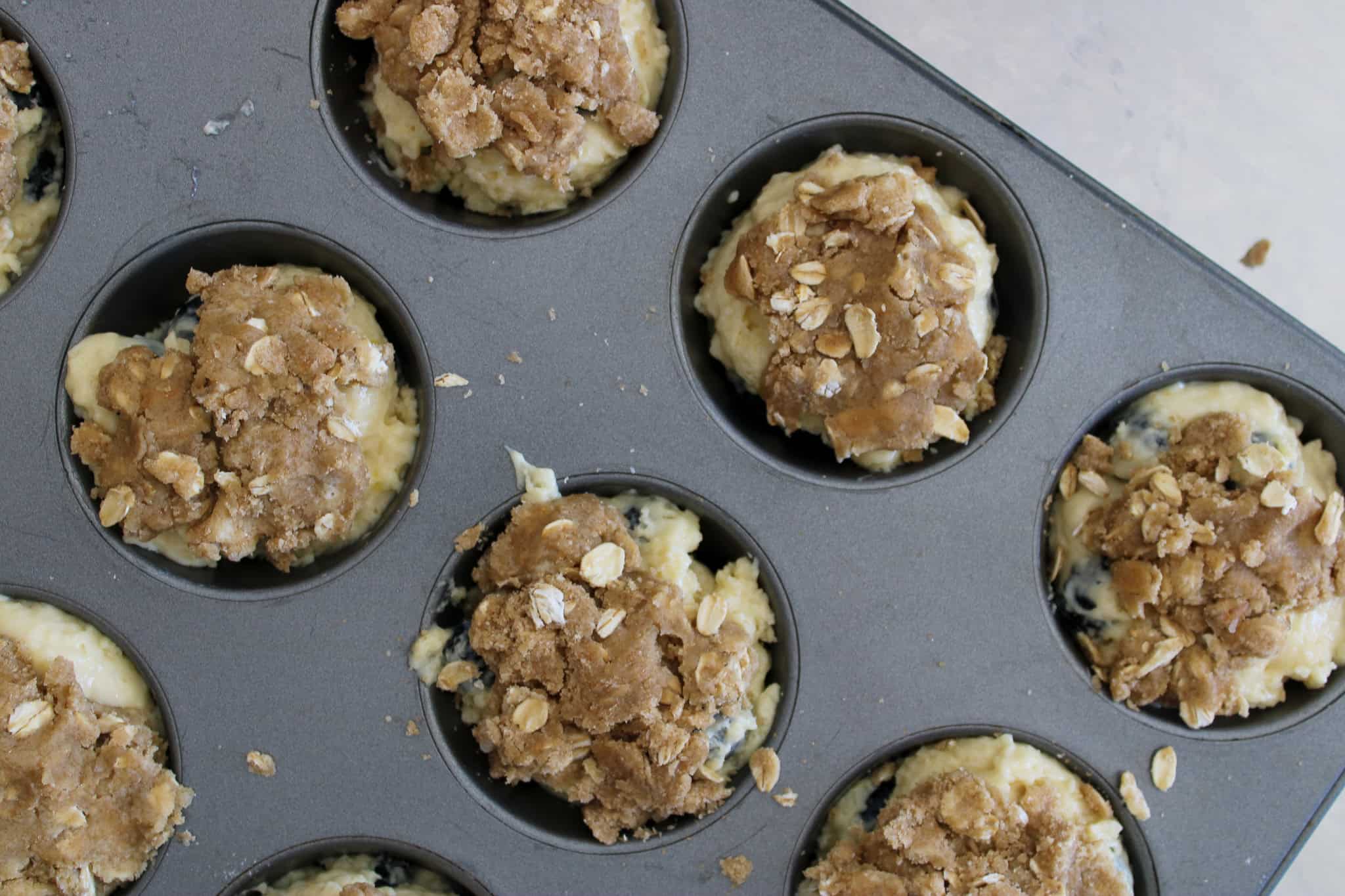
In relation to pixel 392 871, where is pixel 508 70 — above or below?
above

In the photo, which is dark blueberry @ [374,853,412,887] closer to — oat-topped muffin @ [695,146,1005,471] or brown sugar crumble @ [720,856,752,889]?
brown sugar crumble @ [720,856,752,889]

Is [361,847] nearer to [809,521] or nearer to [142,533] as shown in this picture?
[142,533]

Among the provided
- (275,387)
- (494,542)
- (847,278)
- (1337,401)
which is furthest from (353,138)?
(1337,401)

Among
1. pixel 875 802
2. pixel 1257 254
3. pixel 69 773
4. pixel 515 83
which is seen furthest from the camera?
pixel 1257 254

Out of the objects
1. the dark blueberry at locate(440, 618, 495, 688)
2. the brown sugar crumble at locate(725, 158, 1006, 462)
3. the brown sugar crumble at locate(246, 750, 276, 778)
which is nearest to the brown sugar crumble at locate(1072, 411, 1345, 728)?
the brown sugar crumble at locate(725, 158, 1006, 462)

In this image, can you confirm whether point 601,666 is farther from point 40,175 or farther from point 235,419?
point 40,175

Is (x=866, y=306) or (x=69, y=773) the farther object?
(x=866, y=306)

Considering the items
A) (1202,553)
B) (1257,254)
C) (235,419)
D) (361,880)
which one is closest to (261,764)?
(361,880)
